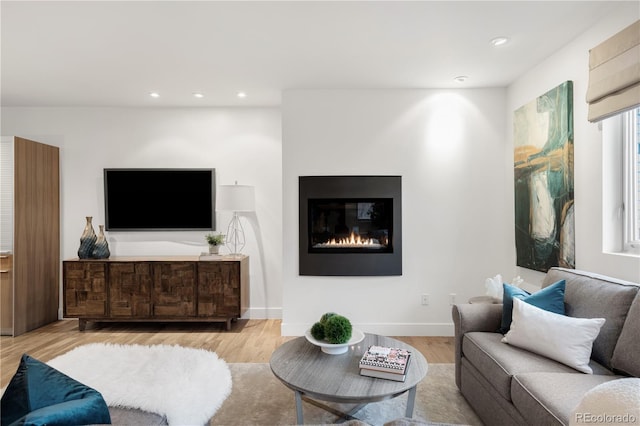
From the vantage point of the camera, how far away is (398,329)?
12.5ft

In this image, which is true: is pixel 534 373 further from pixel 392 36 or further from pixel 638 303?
pixel 392 36

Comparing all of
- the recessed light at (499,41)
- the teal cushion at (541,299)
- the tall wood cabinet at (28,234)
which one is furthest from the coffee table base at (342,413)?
the tall wood cabinet at (28,234)

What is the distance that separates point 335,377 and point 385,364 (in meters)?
0.28

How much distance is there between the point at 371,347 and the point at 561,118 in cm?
223

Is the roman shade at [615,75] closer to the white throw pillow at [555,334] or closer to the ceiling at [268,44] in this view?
the ceiling at [268,44]

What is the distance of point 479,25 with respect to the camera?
2539mm

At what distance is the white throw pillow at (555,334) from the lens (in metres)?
1.86

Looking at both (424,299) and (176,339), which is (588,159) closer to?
Result: (424,299)

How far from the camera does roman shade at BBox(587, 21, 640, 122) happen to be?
→ 206cm

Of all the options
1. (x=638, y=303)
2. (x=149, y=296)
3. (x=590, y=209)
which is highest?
(x=590, y=209)

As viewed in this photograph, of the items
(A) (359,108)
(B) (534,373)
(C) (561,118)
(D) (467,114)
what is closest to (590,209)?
(C) (561,118)

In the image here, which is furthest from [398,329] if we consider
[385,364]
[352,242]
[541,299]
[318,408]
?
[385,364]

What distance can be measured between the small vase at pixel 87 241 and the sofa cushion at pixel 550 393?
13.8 ft

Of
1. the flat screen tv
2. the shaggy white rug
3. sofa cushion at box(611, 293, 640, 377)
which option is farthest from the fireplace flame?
sofa cushion at box(611, 293, 640, 377)
